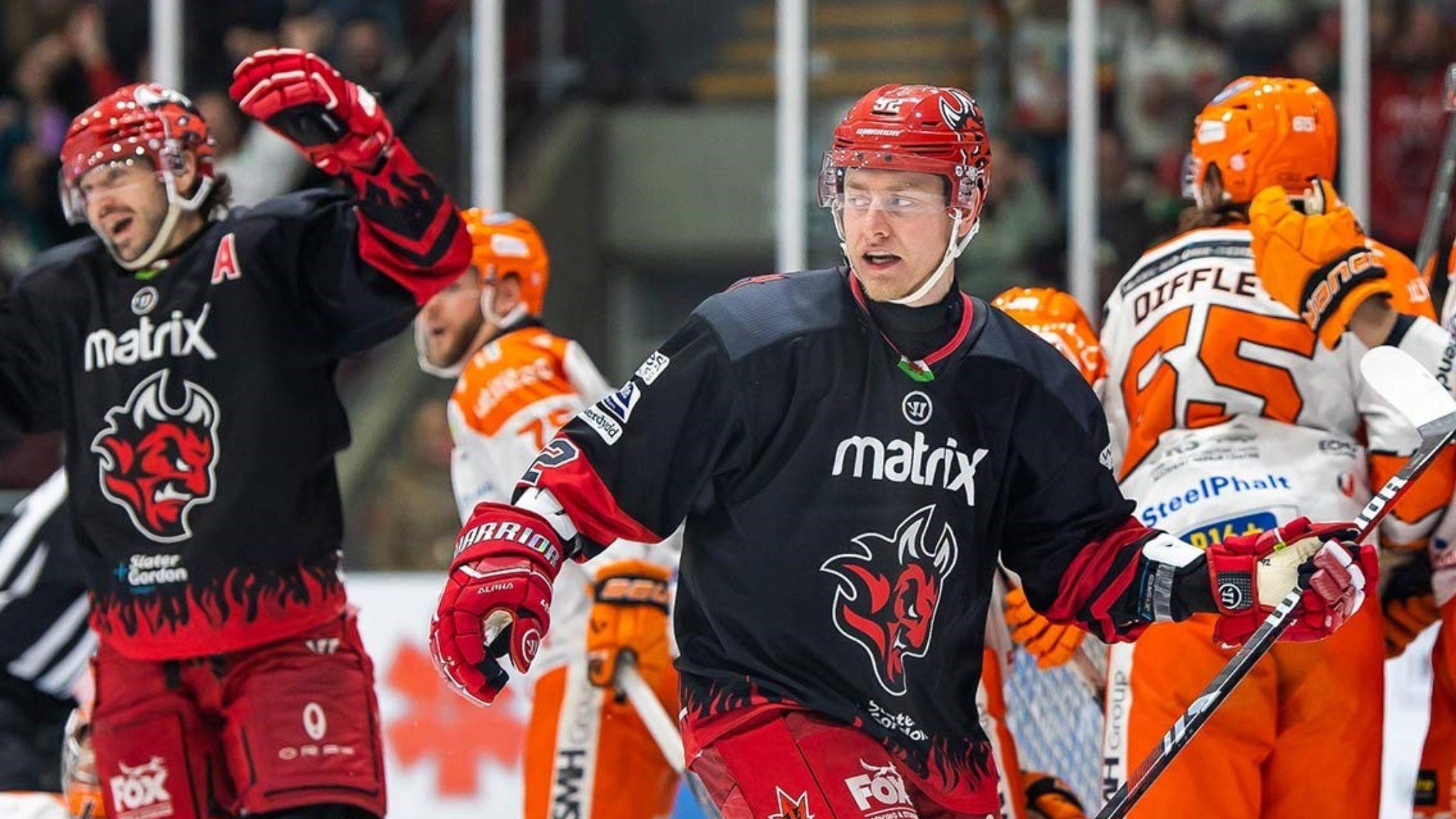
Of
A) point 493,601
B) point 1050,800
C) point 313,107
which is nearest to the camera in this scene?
point 493,601

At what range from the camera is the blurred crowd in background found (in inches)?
247

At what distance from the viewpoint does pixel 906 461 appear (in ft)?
8.78

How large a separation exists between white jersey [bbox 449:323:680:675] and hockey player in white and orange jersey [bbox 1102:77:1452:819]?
1056 millimetres

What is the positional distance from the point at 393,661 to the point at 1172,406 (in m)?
2.65

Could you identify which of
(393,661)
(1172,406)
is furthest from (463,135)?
(1172,406)

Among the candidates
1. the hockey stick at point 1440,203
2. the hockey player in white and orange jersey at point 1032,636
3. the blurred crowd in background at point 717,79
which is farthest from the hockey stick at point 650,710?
the blurred crowd in background at point 717,79

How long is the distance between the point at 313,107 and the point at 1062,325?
4.30ft

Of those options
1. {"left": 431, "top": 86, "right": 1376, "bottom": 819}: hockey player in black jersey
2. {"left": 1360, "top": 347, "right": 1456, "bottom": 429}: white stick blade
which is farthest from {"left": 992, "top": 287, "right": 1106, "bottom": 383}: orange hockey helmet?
{"left": 431, "top": 86, "right": 1376, "bottom": 819}: hockey player in black jersey

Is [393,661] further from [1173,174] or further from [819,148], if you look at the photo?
[1173,174]

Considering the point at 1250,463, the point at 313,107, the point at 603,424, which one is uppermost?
the point at 313,107

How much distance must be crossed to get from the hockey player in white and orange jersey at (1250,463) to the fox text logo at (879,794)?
788mm

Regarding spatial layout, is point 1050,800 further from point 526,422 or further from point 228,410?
point 228,410

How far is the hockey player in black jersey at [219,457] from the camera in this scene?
3.32 metres

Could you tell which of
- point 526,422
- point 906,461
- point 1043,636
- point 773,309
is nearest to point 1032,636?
point 1043,636
